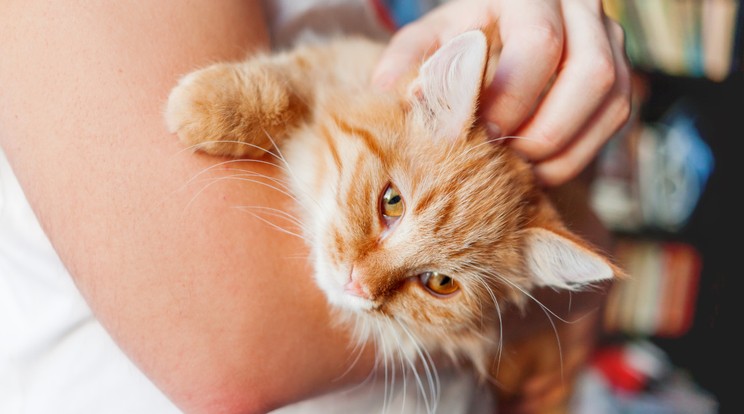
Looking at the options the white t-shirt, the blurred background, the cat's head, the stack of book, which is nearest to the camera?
the white t-shirt

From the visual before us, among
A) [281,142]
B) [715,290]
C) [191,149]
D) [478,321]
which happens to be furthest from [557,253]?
[715,290]

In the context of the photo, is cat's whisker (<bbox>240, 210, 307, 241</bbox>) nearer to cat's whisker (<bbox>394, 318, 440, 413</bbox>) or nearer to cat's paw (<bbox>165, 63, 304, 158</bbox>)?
cat's paw (<bbox>165, 63, 304, 158</bbox>)

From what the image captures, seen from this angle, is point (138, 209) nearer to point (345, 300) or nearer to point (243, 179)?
point (243, 179)

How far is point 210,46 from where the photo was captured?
103cm

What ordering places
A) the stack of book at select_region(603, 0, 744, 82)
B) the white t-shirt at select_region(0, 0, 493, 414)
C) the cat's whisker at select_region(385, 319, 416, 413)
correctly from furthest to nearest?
the stack of book at select_region(603, 0, 744, 82) < the cat's whisker at select_region(385, 319, 416, 413) < the white t-shirt at select_region(0, 0, 493, 414)

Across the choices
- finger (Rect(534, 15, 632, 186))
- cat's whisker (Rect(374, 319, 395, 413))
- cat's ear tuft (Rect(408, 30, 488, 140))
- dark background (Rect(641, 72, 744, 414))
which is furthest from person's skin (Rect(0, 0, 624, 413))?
dark background (Rect(641, 72, 744, 414))

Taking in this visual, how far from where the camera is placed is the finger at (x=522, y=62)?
102 cm

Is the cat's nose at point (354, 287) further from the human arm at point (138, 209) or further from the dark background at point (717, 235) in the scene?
the dark background at point (717, 235)

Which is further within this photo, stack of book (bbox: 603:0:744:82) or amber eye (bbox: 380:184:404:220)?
stack of book (bbox: 603:0:744:82)

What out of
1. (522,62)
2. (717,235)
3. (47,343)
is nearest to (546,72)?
(522,62)

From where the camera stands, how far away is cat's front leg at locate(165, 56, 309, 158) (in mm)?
955

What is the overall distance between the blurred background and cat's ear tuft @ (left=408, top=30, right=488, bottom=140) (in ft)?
6.11

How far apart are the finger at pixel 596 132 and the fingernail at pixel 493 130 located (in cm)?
14

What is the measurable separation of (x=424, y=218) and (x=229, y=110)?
43 centimetres
